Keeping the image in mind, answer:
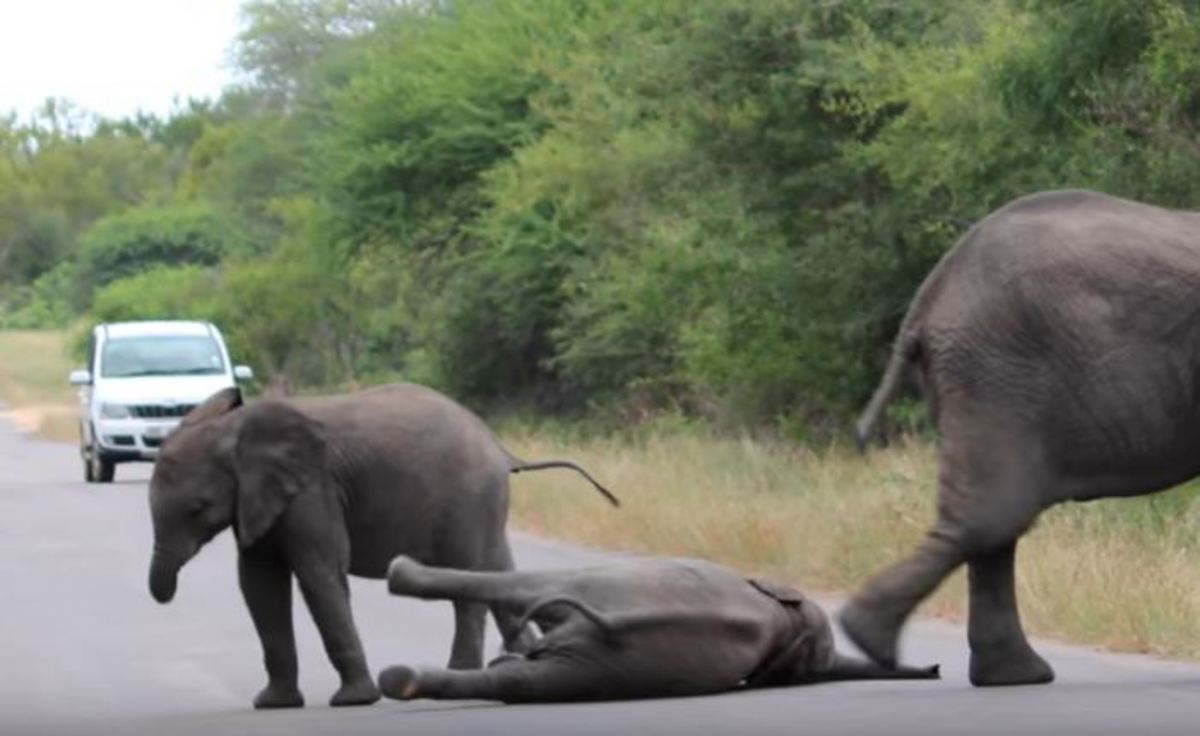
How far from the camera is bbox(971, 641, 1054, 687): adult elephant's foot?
41.8 feet

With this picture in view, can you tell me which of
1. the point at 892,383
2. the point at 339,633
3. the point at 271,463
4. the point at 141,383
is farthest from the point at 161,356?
the point at 892,383

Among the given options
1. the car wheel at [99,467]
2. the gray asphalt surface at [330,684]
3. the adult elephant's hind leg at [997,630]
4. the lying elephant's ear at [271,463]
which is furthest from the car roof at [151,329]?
the adult elephant's hind leg at [997,630]

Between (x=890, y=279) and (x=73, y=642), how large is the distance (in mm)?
13437

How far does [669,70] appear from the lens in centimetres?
3061

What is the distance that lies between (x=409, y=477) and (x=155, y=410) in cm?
2457

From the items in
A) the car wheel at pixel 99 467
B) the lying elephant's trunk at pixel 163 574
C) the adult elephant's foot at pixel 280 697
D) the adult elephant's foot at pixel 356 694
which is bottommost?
the car wheel at pixel 99 467

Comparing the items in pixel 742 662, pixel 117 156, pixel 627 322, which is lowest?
pixel 117 156

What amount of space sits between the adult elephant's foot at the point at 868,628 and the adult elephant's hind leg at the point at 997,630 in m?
0.54

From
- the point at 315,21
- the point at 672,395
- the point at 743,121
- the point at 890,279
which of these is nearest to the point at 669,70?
the point at 743,121

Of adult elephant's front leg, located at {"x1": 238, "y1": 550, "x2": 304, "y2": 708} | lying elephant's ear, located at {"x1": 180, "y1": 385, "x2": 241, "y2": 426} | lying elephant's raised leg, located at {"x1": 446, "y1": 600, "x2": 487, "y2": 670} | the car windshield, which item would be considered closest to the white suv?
the car windshield

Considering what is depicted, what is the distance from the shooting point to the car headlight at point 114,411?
37.6 meters

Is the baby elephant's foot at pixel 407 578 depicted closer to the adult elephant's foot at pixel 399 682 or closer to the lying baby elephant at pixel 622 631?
the lying baby elephant at pixel 622 631

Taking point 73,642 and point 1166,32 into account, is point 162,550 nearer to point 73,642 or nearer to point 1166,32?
point 73,642

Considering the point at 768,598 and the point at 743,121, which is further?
the point at 743,121
